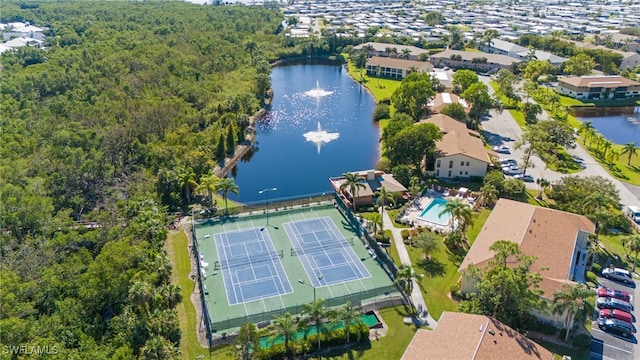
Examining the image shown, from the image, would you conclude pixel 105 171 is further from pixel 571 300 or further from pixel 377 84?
pixel 377 84

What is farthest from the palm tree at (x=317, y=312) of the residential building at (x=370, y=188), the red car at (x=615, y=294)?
the red car at (x=615, y=294)

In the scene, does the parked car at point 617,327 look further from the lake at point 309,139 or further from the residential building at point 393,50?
the residential building at point 393,50

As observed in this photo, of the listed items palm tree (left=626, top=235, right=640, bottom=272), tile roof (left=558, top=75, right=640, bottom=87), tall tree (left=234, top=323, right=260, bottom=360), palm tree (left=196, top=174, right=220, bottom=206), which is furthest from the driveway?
tall tree (left=234, top=323, right=260, bottom=360)

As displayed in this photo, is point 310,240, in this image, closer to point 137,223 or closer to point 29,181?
point 137,223

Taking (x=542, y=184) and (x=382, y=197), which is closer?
(x=382, y=197)

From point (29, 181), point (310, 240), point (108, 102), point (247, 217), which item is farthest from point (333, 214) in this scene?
point (108, 102)

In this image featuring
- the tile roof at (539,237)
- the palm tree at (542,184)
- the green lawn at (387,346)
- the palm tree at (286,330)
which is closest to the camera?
the palm tree at (286,330)

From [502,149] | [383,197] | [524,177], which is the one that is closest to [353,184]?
[383,197]
